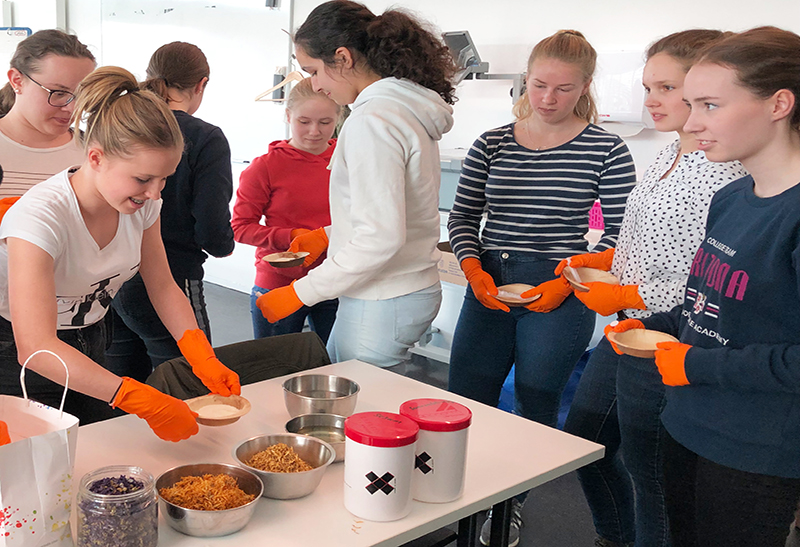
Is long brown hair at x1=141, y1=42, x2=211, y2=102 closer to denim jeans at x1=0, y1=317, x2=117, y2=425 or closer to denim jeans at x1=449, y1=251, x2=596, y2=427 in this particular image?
denim jeans at x1=0, y1=317, x2=117, y2=425

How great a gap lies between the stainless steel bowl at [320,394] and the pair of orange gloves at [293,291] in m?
0.23

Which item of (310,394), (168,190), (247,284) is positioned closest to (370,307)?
(310,394)

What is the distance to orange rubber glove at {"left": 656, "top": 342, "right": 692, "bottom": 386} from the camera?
1207mm

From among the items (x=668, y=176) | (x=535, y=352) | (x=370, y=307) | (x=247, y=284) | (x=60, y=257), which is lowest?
(x=247, y=284)

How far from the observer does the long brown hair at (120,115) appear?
1.26m

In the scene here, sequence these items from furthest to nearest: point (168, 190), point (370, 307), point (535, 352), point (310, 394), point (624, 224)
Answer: point (168, 190) → point (535, 352) → point (624, 224) → point (370, 307) → point (310, 394)

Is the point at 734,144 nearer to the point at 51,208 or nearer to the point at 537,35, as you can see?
the point at 51,208

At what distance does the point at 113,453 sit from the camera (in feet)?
3.82

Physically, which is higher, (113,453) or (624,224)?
(624,224)

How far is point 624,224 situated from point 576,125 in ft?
1.16

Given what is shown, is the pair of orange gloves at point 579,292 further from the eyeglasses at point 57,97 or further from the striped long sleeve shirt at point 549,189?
the eyeglasses at point 57,97

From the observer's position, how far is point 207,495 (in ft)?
3.16

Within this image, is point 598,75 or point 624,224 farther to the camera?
point 598,75

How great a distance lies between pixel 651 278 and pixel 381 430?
92 centimetres
